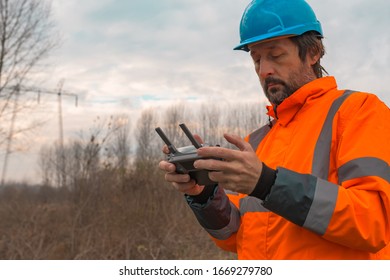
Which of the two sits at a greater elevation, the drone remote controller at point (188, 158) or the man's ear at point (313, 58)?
the man's ear at point (313, 58)

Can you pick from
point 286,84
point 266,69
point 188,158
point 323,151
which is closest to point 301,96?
point 286,84

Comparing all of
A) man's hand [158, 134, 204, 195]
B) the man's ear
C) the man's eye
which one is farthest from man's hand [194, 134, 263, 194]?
the man's ear

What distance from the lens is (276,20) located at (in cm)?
199

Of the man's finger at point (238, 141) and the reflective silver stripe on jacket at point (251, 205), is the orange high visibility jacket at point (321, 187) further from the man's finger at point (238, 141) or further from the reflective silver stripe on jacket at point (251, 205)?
the man's finger at point (238, 141)

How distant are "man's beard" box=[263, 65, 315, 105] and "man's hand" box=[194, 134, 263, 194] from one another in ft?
1.84

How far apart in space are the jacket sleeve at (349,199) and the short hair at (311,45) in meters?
0.57

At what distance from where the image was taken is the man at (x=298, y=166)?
1.55 metres

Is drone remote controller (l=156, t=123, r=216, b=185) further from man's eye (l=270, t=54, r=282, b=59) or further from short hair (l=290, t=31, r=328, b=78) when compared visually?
short hair (l=290, t=31, r=328, b=78)

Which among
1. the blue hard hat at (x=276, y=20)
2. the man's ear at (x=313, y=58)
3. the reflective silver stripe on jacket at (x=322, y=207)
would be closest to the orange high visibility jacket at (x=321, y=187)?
the reflective silver stripe on jacket at (x=322, y=207)

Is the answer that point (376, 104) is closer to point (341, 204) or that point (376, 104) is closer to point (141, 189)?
point (341, 204)

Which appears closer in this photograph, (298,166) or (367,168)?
(367,168)

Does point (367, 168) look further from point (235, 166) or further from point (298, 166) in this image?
point (235, 166)

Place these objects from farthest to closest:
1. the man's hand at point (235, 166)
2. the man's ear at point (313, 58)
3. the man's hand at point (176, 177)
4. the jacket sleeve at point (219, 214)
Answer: the jacket sleeve at point (219, 214) < the man's ear at point (313, 58) < the man's hand at point (176, 177) < the man's hand at point (235, 166)

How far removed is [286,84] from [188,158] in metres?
0.61
